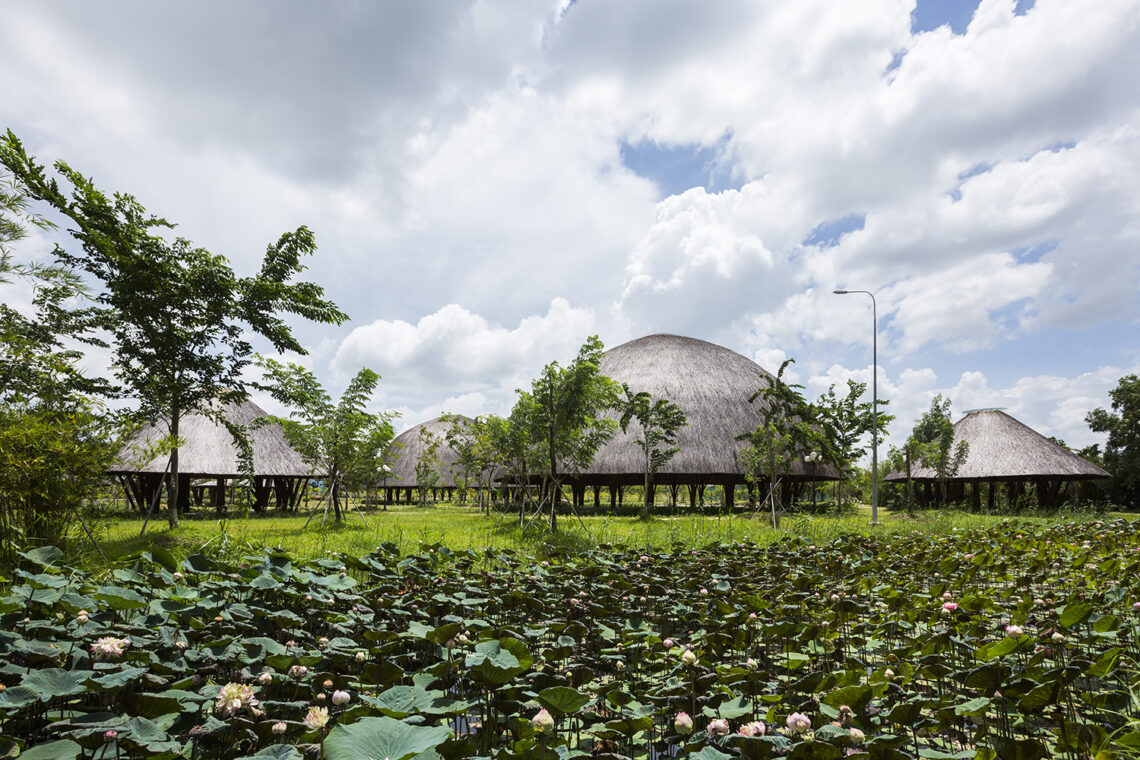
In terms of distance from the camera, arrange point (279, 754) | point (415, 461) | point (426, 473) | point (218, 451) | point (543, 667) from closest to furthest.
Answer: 1. point (279, 754)
2. point (543, 667)
3. point (218, 451)
4. point (426, 473)
5. point (415, 461)

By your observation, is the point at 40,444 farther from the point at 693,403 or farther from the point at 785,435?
the point at 693,403

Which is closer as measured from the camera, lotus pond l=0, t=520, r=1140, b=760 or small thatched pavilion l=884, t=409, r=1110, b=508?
lotus pond l=0, t=520, r=1140, b=760

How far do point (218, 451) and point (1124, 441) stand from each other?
45.5m

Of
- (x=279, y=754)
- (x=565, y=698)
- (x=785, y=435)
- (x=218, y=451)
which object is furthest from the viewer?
(x=218, y=451)

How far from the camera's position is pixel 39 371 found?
7.87 meters

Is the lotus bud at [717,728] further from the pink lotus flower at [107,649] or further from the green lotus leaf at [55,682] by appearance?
the pink lotus flower at [107,649]

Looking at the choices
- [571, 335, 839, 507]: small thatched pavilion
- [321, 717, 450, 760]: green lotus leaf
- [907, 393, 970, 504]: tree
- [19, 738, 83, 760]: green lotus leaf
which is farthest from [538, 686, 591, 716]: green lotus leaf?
[907, 393, 970, 504]: tree

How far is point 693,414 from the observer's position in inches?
1025

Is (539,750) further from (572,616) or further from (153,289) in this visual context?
(153,289)

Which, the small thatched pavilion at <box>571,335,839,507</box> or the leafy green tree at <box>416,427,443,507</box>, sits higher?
the small thatched pavilion at <box>571,335,839,507</box>

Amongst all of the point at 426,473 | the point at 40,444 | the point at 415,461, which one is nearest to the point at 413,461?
the point at 415,461

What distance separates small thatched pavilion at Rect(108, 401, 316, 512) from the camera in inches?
882

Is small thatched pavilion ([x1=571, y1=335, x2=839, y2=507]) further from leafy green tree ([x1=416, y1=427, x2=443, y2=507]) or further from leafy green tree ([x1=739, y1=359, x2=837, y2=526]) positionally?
leafy green tree ([x1=416, y1=427, x2=443, y2=507])

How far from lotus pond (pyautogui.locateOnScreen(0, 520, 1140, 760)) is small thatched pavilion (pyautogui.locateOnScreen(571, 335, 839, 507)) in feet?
56.9
